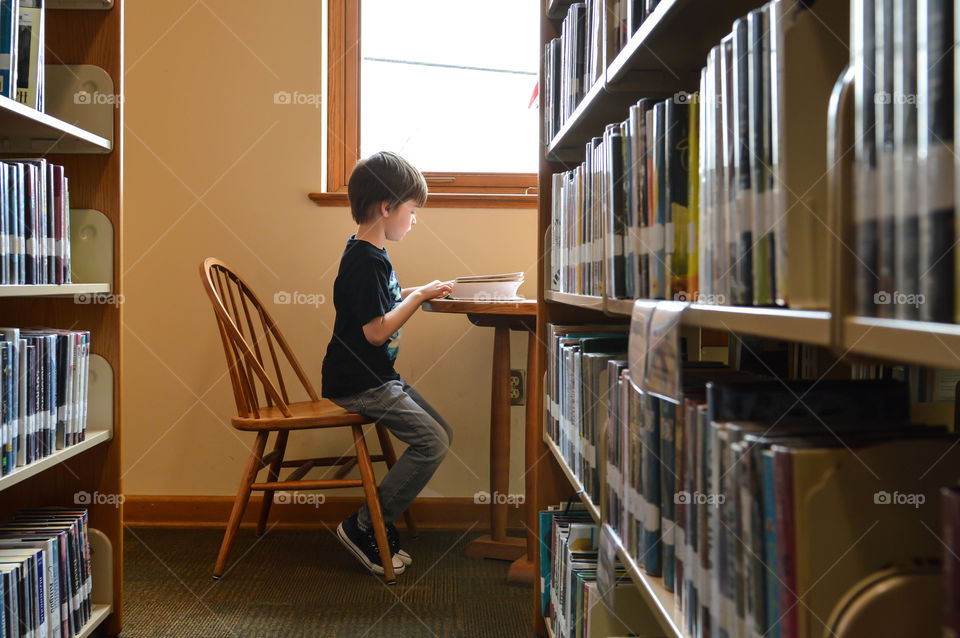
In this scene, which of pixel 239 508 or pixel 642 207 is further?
pixel 239 508

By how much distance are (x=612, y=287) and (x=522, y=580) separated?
123cm

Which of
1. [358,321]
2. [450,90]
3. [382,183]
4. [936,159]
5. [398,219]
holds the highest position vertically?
[450,90]

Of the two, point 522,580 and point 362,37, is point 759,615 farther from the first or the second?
point 362,37

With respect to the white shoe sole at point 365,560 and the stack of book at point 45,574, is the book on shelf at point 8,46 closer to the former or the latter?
the stack of book at point 45,574

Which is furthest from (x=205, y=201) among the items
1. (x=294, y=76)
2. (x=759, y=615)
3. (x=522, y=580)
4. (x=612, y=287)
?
(x=759, y=615)

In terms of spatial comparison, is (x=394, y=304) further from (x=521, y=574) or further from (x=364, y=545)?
(x=521, y=574)

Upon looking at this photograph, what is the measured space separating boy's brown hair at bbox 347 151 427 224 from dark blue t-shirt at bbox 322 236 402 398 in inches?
4.7

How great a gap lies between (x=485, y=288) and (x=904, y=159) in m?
1.71

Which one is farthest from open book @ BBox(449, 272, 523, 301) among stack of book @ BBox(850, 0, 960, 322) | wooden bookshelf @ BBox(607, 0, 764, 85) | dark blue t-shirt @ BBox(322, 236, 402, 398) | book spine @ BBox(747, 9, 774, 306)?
stack of book @ BBox(850, 0, 960, 322)

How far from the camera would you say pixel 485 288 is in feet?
6.81

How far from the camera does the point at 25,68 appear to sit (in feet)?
4.85

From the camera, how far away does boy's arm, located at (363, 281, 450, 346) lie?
207 centimetres

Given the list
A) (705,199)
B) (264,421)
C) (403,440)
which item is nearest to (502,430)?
(403,440)

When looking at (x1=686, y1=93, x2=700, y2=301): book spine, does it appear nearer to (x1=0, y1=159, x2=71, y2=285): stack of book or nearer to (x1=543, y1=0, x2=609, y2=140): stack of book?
(x1=543, y1=0, x2=609, y2=140): stack of book
